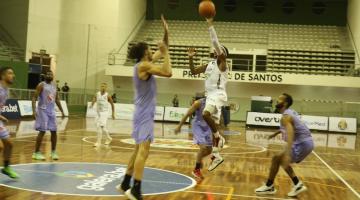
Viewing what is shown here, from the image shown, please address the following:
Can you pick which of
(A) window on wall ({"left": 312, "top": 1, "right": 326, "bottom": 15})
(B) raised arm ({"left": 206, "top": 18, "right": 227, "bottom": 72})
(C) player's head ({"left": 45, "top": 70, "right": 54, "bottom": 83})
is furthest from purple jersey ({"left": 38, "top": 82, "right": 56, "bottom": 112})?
(A) window on wall ({"left": 312, "top": 1, "right": 326, "bottom": 15})

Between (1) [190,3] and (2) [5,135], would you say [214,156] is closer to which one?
(2) [5,135]

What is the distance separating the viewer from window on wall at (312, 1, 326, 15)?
33.2 meters

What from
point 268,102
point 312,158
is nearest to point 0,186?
point 312,158

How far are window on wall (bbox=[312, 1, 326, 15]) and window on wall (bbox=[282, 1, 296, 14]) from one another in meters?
1.46

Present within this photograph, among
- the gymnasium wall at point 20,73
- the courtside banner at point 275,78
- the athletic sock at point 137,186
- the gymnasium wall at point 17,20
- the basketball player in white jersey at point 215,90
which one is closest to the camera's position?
the athletic sock at point 137,186

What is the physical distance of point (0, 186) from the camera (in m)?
6.41

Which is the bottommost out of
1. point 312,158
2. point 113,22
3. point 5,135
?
point 312,158

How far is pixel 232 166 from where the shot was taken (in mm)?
10055

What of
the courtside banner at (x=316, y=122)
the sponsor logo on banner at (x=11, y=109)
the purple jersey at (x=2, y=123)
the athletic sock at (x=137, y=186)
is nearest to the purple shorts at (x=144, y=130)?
the athletic sock at (x=137, y=186)

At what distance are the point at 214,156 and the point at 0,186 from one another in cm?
346

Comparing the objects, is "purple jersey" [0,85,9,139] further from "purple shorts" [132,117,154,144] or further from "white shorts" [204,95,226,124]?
"white shorts" [204,95,226,124]

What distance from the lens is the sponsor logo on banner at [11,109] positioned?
1969cm

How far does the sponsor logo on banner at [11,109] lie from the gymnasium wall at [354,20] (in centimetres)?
2012

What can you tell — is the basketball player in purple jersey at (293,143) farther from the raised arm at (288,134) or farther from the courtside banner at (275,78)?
the courtside banner at (275,78)
